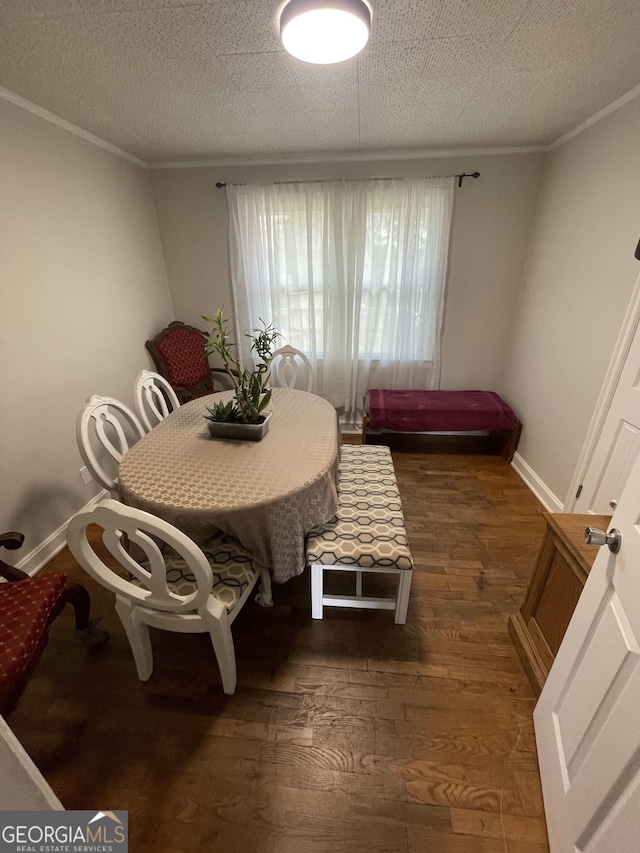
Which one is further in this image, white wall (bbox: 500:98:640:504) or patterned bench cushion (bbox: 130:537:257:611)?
white wall (bbox: 500:98:640:504)

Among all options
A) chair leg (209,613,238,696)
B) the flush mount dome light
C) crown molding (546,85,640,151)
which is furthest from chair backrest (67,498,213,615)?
crown molding (546,85,640,151)

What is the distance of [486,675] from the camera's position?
1389 millimetres

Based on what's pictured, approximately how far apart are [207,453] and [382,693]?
1215 mm

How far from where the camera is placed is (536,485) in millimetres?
2492

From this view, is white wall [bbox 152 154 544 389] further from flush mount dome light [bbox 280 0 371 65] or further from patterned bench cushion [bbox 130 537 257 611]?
patterned bench cushion [bbox 130 537 257 611]

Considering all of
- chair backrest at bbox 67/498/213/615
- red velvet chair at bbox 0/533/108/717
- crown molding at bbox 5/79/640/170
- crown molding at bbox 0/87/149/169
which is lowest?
red velvet chair at bbox 0/533/108/717

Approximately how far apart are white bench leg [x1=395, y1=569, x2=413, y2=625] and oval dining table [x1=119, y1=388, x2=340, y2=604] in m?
0.39

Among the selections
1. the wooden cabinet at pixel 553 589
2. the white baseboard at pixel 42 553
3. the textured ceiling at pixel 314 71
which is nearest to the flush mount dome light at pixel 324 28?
the textured ceiling at pixel 314 71

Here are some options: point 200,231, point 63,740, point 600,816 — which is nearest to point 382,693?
point 600,816

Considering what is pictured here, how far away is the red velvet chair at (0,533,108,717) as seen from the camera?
39.6 inches

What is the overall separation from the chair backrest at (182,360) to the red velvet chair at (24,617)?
1.74m

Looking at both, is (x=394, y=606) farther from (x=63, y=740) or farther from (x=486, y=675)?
(x=63, y=740)

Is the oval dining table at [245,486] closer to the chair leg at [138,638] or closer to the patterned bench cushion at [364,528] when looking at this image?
the patterned bench cushion at [364,528]

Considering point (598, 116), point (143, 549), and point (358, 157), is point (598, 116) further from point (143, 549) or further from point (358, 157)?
point (143, 549)
